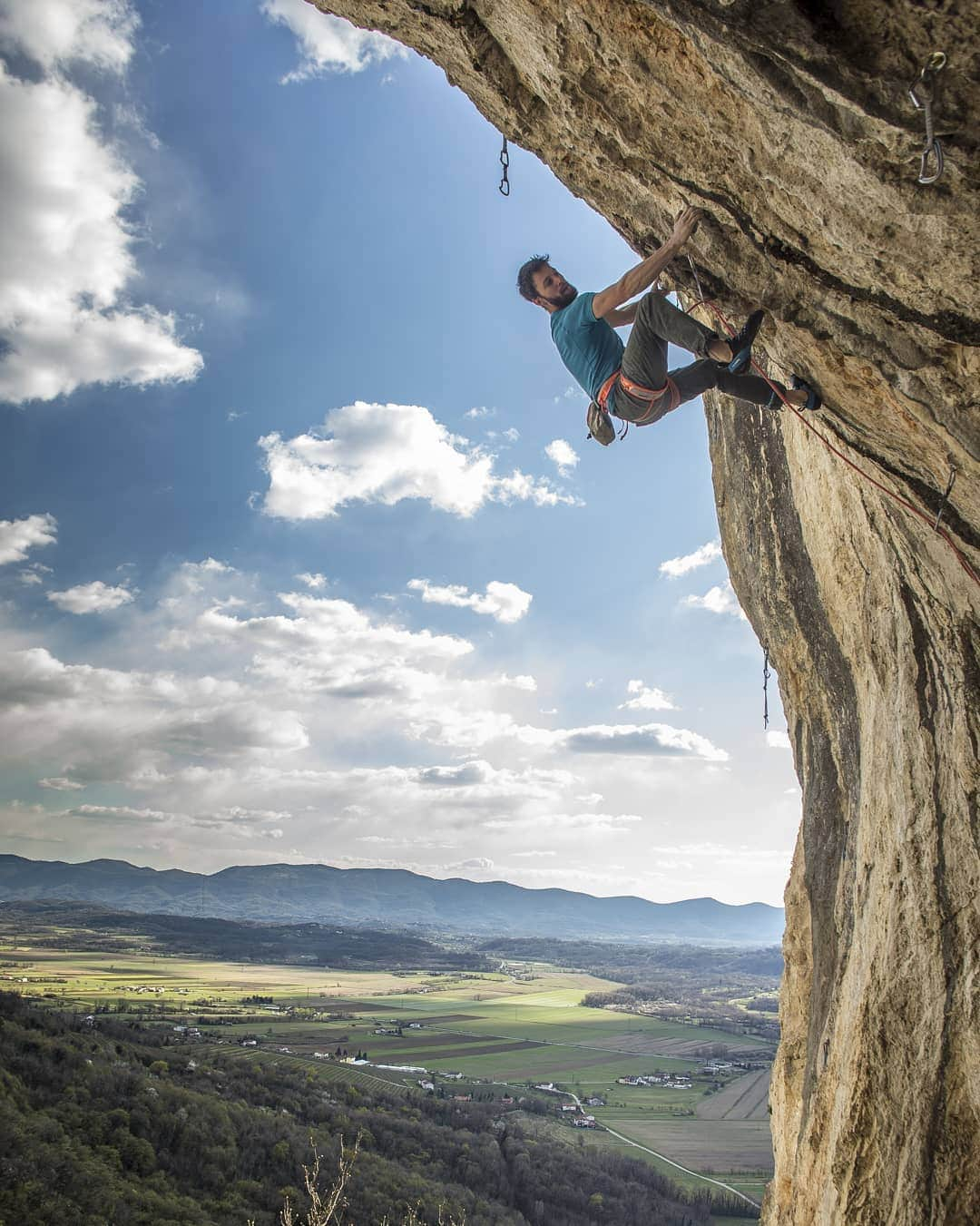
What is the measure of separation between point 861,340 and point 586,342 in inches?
81.4

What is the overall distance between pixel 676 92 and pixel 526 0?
90cm

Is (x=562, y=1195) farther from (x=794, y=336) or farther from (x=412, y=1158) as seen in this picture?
(x=794, y=336)

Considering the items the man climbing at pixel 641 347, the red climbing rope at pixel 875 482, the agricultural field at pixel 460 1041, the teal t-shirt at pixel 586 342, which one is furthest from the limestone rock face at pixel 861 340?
the agricultural field at pixel 460 1041

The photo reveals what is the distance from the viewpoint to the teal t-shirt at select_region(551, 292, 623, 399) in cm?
568

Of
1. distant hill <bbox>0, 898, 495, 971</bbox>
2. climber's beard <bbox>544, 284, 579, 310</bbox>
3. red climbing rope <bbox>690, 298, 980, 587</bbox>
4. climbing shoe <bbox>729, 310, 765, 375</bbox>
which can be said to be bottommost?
distant hill <bbox>0, 898, 495, 971</bbox>

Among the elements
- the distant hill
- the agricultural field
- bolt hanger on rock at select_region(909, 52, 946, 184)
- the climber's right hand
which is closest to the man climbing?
the climber's right hand

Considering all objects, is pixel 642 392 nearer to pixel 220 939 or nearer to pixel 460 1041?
pixel 460 1041

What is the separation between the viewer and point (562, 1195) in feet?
117

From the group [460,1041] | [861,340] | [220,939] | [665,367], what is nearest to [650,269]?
[665,367]

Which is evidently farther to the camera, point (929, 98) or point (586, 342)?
point (586, 342)

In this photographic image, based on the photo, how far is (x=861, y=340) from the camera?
419 centimetres

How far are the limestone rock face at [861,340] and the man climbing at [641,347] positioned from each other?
0.78ft

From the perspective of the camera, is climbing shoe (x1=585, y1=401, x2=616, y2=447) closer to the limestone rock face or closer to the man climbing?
the man climbing

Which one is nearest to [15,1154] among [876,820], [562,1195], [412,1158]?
[412,1158]
